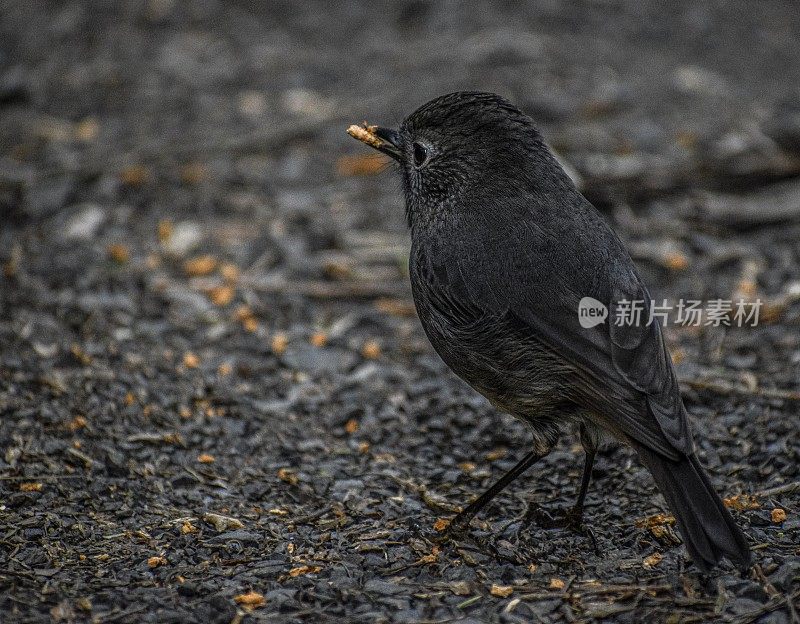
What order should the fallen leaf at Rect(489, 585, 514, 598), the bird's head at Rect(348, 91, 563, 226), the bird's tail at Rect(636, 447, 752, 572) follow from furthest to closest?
the bird's head at Rect(348, 91, 563, 226)
the fallen leaf at Rect(489, 585, 514, 598)
the bird's tail at Rect(636, 447, 752, 572)

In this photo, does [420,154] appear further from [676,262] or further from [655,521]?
[676,262]

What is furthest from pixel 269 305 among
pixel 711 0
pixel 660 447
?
pixel 711 0

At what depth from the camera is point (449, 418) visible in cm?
540

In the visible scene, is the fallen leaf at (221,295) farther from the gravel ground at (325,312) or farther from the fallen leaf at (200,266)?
the fallen leaf at (200,266)

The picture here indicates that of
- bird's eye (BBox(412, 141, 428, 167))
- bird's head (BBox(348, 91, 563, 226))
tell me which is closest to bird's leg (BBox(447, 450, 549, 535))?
bird's head (BBox(348, 91, 563, 226))

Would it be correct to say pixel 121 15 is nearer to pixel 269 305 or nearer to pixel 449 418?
pixel 269 305

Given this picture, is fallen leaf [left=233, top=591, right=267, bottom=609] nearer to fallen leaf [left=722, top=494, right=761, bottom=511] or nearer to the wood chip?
fallen leaf [left=722, top=494, right=761, bottom=511]

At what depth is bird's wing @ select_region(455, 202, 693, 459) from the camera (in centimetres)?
391

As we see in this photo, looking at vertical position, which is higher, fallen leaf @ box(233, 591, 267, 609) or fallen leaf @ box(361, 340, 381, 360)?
fallen leaf @ box(361, 340, 381, 360)

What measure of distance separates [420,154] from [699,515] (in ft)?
6.81

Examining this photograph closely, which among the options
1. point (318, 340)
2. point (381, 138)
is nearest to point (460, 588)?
point (381, 138)

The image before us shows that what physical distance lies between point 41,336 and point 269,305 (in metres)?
1.35

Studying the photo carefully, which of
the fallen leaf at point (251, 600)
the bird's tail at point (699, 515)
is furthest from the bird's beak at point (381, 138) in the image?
the fallen leaf at point (251, 600)

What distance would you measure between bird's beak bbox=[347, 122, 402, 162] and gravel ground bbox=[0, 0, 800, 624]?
580mm
